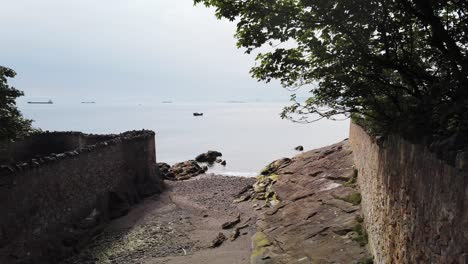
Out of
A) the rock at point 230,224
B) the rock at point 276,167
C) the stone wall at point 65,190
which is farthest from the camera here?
the rock at point 276,167

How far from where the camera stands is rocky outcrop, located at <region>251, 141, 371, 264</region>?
11.9 m

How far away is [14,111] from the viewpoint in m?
16.8

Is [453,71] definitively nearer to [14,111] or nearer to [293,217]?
[293,217]

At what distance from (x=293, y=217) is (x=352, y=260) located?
203 inches

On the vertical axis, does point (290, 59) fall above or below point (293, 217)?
above

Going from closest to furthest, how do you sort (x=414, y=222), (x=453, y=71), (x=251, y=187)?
(x=414, y=222), (x=453, y=71), (x=251, y=187)

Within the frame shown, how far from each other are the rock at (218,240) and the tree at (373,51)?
9799 millimetres

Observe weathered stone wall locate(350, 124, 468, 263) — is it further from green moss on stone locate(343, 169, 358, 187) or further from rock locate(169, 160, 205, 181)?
rock locate(169, 160, 205, 181)

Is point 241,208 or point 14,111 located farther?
point 241,208

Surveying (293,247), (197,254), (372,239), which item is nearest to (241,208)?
(197,254)

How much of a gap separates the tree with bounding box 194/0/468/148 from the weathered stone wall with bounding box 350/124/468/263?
0.53 metres

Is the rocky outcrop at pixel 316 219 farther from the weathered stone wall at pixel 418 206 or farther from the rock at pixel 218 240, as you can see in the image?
the weathered stone wall at pixel 418 206

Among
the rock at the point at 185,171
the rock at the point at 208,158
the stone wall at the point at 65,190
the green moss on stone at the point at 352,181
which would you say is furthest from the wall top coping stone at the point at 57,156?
the rock at the point at 208,158

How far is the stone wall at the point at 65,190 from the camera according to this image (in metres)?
14.3
